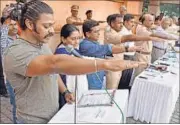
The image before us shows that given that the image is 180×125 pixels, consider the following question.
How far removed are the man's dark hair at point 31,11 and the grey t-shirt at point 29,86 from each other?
0.34 ft

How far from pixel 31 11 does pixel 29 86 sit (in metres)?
0.35

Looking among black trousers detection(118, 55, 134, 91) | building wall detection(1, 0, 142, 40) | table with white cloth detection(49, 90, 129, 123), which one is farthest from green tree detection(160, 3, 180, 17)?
table with white cloth detection(49, 90, 129, 123)

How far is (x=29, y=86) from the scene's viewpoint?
120 cm

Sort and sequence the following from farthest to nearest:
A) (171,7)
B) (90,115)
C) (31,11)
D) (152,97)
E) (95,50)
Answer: (171,7)
(152,97)
(95,50)
(90,115)
(31,11)

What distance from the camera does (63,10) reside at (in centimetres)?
570

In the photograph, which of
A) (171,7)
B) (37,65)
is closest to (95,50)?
(37,65)

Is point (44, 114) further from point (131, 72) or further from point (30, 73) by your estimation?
point (131, 72)

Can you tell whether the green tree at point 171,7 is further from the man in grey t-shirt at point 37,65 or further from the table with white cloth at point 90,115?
the man in grey t-shirt at point 37,65

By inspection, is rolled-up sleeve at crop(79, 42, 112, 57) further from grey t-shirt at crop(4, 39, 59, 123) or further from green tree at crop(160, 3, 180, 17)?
green tree at crop(160, 3, 180, 17)

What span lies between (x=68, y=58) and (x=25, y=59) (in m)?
0.19

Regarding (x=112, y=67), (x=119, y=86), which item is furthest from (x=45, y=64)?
(x=119, y=86)

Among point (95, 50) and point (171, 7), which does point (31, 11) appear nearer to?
point (95, 50)

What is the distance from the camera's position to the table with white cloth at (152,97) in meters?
2.67

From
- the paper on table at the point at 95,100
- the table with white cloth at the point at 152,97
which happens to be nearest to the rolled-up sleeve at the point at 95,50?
the paper on table at the point at 95,100
